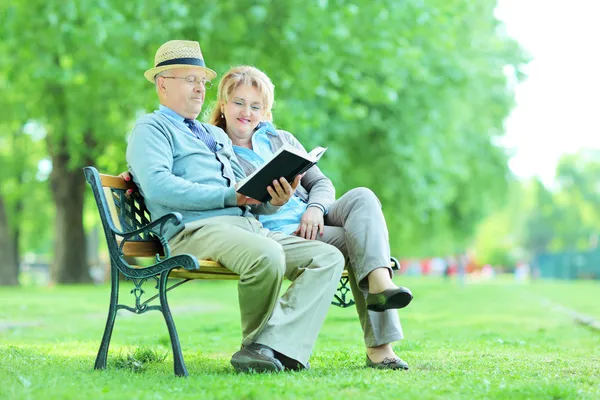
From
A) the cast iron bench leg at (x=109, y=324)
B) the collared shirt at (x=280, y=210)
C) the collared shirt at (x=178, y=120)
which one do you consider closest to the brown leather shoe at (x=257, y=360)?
the cast iron bench leg at (x=109, y=324)

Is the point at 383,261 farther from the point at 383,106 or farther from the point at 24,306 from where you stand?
the point at 383,106

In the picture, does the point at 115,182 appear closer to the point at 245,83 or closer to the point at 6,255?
the point at 245,83

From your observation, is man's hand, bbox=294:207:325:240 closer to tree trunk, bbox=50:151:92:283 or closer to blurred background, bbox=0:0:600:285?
blurred background, bbox=0:0:600:285

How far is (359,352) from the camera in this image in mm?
6191

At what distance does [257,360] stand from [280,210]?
3.71 feet

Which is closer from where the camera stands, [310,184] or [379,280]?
[379,280]

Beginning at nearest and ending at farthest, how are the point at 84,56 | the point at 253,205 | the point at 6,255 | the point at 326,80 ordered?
the point at 253,205, the point at 84,56, the point at 326,80, the point at 6,255

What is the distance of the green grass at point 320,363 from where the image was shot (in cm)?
413

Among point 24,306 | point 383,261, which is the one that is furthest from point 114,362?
point 24,306

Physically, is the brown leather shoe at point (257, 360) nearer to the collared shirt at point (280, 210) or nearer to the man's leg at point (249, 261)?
the man's leg at point (249, 261)

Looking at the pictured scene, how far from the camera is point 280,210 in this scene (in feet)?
18.3

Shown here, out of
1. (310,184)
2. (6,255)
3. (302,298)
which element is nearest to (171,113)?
(310,184)

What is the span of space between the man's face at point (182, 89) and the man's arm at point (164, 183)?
0.33 meters

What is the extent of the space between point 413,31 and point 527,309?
5.84 meters
